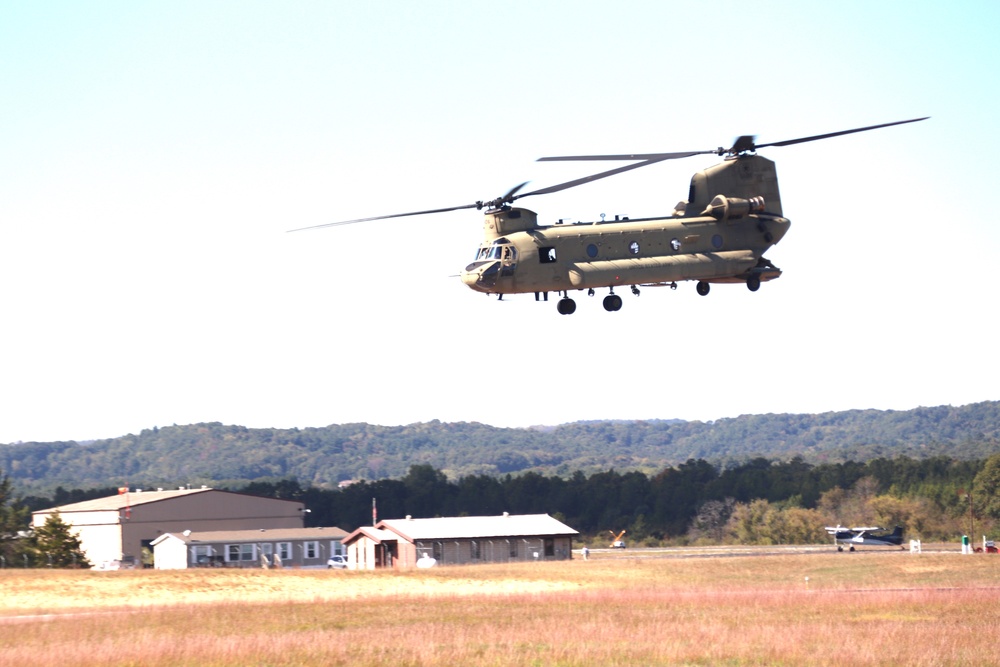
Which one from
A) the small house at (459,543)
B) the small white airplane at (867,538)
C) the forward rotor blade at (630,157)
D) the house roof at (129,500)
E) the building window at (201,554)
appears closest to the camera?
the forward rotor blade at (630,157)

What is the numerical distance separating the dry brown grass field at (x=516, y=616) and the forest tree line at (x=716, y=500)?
5429 centimetres

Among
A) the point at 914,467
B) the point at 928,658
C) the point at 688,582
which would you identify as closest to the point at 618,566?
the point at 688,582

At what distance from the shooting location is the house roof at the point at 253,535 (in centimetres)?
10206

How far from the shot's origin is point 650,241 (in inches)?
1603

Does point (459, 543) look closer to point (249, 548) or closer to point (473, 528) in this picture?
point (473, 528)

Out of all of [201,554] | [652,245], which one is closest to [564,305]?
[652,245]

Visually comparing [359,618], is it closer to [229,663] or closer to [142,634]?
[142,634]

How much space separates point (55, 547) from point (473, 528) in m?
32.2

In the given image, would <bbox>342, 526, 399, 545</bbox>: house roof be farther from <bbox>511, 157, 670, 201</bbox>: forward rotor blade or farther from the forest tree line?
<bbox>511, 157, 670, 201</bbox>: forward rotor blade

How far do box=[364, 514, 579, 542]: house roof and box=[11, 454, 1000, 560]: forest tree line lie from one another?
1395 inches

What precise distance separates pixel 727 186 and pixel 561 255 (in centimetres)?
754

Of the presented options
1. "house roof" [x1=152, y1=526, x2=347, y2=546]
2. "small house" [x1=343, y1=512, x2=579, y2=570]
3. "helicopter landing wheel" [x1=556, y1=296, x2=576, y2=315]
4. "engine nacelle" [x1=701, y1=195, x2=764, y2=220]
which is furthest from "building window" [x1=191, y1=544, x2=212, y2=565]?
"engine nacelle" [x1=701, y1=195, x2=764, y2=220]

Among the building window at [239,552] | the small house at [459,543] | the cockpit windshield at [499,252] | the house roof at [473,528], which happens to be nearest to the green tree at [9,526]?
the building window at [239,552]

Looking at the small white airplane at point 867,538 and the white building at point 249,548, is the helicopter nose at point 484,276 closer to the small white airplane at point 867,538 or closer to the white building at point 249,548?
the small white airplane at point 867,538
